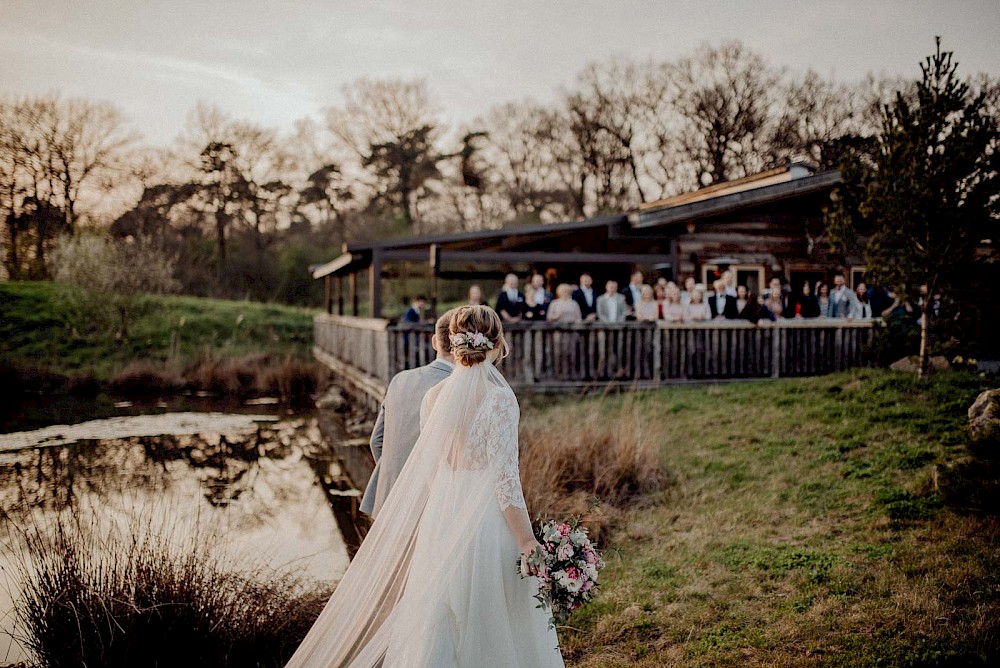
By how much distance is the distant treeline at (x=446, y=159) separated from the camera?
123 ft

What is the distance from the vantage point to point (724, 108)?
37.8 metres

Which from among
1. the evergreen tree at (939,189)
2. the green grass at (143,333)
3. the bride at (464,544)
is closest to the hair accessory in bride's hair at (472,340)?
the bride at (464,544)

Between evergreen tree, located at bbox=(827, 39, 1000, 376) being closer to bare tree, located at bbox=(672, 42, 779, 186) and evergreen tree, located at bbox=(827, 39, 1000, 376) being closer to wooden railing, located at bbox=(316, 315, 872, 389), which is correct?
wooden railing, located at bbox=(316, 315, 872, 389)

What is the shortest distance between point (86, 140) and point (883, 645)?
37.3 m

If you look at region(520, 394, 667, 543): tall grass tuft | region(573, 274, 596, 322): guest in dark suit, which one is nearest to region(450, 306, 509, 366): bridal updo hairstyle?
region(520, 394, 667, 543): tall grass tuft

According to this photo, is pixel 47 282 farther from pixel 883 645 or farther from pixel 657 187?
pixel 883 645

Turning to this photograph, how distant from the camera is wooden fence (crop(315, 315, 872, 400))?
13477 millimetres

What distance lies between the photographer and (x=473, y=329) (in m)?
3.67

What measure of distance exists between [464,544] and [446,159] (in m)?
36.9

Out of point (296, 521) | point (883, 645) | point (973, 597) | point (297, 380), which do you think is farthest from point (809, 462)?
point (297, 380)

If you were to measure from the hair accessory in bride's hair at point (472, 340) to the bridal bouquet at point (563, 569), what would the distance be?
35.6 inches

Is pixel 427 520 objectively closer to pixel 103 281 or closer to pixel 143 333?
pixel 103 281

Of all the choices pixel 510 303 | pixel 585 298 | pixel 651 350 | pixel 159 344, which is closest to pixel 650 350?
pixel 651 350

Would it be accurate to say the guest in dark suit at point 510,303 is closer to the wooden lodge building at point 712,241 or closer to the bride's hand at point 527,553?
the wooden lodge building at point 712,241
